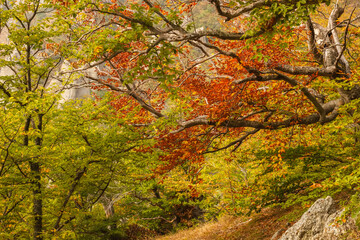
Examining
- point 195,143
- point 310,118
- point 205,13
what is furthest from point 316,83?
point 205,13

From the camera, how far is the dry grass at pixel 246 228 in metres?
8.90

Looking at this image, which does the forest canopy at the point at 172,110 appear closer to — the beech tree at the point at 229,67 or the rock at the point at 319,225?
the beech tree at the point at 229,67

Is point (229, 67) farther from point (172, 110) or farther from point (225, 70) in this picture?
point (172, 110)

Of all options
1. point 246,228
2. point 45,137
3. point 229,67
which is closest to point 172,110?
point 229,67

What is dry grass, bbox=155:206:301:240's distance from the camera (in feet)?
29.2

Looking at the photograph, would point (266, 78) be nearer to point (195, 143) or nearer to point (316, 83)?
point (316, 83)

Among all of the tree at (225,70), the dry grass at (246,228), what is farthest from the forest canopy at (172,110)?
the dry grass at (246,228)

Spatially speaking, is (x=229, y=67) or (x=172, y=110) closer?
(x=229, y=67)

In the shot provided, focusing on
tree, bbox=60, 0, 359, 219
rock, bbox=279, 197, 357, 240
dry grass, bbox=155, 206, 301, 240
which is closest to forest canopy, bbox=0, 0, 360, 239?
tree, bbox=60, 0, 359, 219

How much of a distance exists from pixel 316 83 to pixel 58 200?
8744mm

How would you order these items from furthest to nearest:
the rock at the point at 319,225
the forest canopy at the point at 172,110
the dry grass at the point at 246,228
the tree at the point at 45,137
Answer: the dry grass at the point at 246,228 < the tree at the point at 45,137 < the forest canopy at the point at 172,110 < the rock at the point at 319,225

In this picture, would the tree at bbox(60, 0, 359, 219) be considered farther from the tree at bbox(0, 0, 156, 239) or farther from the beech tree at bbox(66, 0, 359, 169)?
the tree at bbox(0, 0, 156, 239)

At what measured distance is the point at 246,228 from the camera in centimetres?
1023

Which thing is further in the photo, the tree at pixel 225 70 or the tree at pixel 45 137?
the tree at pixel 45 137
